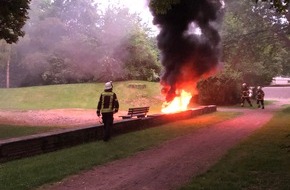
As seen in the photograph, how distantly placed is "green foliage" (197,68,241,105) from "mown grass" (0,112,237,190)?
20.7 meters

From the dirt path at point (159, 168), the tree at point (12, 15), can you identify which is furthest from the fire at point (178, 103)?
the dirt path at point (159, 168)

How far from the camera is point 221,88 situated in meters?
34.2

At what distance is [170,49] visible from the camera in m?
23.9

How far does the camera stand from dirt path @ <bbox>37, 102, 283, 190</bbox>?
6989mm

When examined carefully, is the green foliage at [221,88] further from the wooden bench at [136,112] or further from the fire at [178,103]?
the wooden bench at [136,112]

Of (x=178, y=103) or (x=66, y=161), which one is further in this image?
(x=178, y=103)

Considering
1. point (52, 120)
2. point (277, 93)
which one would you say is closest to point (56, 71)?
point (52, 120)

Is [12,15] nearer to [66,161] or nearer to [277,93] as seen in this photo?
[66,161]

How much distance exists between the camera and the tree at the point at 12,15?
56.1 feet

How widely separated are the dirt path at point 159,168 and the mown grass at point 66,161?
325 mm

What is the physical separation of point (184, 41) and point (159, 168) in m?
16.6

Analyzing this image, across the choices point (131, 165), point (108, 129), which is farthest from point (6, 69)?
point (131, 165)

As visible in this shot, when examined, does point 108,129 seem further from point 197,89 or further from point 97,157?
point 197,89

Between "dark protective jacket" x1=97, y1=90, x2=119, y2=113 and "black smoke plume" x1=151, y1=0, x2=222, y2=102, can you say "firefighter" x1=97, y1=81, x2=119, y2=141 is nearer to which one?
"dark protective jacket" x1=97, y1=90, x2=119, y2=113
